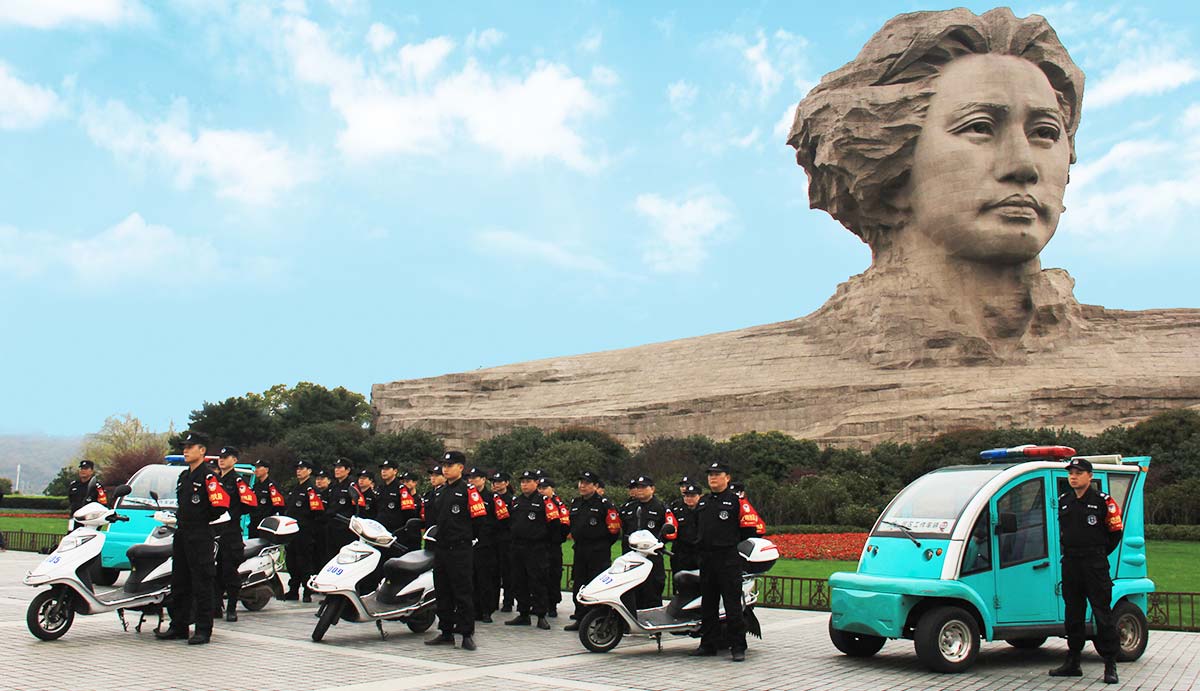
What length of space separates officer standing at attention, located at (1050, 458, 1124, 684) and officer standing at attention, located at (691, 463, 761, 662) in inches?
86.7

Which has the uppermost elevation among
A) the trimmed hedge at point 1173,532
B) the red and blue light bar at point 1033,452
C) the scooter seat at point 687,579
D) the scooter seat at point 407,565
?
the red and blue light bar at point 1033,452

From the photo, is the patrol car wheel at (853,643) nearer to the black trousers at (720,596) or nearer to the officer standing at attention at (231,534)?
the black trousers at (720,596)

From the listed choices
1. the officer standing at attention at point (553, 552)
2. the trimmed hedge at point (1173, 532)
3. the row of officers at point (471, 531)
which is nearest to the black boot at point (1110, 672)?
the row of officers at point (471, 531)

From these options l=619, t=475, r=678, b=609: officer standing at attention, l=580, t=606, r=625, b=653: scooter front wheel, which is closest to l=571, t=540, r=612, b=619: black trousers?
l=619, t=475, r=678, b=609: officer standing at attention

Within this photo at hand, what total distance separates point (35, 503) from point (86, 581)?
99.7ft

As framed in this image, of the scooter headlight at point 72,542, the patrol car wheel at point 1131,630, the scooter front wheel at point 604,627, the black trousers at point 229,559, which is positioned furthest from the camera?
the black trousers at point 229,559

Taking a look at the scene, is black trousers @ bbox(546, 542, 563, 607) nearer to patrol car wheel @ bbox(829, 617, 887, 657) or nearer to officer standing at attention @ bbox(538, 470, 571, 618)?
officer standing at attention @ bbox(538, 470, 571, 618)

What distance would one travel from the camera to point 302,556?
36.9 ft

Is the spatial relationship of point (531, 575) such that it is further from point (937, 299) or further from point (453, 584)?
point (937, 299)

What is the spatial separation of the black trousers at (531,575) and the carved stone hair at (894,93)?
2690cm

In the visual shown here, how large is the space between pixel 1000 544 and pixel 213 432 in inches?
1422

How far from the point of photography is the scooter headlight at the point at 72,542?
7.91m

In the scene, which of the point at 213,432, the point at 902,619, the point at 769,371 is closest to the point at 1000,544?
the point at 902,619

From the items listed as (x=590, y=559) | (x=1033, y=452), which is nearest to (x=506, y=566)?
(x=590, y=559)
